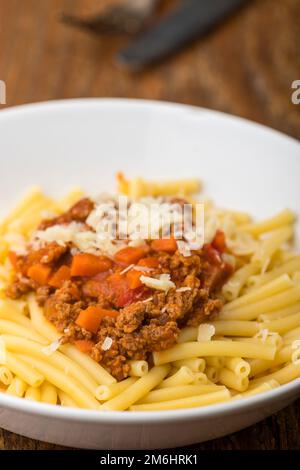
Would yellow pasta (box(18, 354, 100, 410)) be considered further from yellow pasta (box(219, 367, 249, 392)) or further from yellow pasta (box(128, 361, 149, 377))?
yellow pasta (box(219, 367, 249, 392))

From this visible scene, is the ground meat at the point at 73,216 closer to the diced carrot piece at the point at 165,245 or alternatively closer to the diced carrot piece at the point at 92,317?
the diced carrot piece at the point at 165,245

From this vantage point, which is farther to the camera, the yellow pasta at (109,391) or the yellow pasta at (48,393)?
the yellow pasta at (48,393)

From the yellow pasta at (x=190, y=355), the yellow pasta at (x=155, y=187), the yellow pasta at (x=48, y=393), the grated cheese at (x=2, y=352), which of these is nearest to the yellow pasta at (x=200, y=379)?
the yellow pasta at (x=190, y=355)

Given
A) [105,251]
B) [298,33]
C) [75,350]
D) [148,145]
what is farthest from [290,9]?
[75,350]

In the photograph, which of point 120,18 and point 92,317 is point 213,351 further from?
point 120,18

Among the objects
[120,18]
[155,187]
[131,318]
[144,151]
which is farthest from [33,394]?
[120,18]

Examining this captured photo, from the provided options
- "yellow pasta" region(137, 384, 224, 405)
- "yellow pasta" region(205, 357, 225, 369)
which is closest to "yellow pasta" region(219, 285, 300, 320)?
"yellow pasta" region(205, 357, 225, 369)

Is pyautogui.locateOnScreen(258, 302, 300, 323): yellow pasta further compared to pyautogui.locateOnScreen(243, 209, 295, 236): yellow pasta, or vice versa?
pyautogui.locateOnScreen(243, 209, 295, 236): yellow pasta
